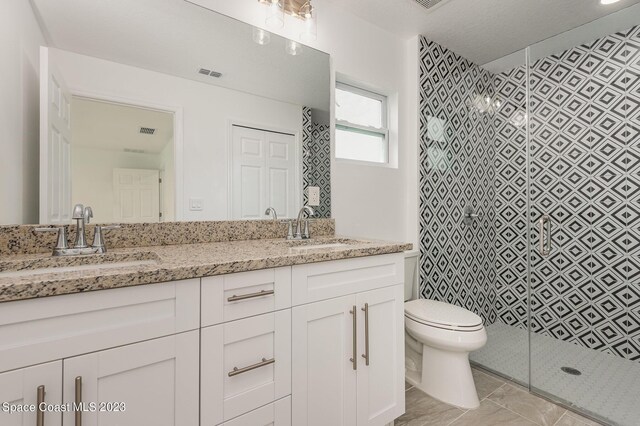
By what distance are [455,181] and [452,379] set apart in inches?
56.8

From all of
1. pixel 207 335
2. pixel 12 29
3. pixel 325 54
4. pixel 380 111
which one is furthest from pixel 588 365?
pixel 12 29

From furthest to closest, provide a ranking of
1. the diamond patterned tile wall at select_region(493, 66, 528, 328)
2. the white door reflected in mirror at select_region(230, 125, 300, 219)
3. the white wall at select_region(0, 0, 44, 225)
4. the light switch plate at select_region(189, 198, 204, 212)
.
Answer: the diamond patterned tile wall at select_region(493, 66, 528, 328), the white door reflected in mirror at select_region(230, 125, 300, 219), the light switch plate at select_region(189, 198, 204, 212), the white wall at select_region(0, 0, 44, 225)

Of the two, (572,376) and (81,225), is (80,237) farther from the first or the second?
(572,376)

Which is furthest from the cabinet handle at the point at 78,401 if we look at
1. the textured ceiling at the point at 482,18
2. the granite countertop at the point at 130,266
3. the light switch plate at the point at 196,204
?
the textured ceiling at the point at 482,18

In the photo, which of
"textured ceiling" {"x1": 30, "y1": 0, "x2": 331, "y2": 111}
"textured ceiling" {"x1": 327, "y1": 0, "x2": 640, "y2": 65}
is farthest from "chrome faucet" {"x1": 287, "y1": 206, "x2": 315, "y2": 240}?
"textured ceiling" {"x1": 327, "y1": 0, "x2": 640, "y2": 65}

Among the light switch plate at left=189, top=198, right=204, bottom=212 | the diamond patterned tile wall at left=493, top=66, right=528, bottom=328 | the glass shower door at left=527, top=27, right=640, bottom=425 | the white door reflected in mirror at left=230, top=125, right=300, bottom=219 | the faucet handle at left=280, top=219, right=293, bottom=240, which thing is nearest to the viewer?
the light switch plate at left=189, top=198, right=204, bottom=212

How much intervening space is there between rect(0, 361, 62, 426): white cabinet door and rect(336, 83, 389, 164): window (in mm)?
1607

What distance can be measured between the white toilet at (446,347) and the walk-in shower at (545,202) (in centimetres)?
46

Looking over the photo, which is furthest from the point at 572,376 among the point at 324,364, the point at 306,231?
the point at 306,231

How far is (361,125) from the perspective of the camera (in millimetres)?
2080

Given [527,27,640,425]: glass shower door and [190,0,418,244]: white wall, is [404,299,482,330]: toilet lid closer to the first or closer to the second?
[190,0,418,244]: white wall

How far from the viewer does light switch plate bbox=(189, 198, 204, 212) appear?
1412 millimetres

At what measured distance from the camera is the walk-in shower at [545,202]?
208 centimetres

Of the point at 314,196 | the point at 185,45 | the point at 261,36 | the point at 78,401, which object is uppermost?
the point at 261,36
